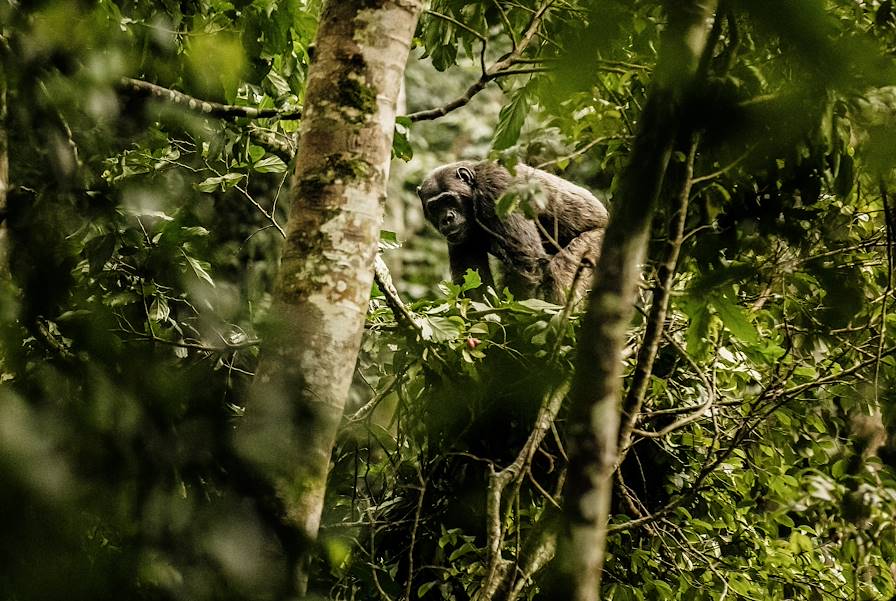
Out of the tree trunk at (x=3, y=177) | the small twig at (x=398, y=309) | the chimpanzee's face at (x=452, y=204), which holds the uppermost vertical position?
the tree trunk at (x=3, y=177)

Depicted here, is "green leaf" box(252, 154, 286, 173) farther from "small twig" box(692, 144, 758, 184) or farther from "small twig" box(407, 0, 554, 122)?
"small twig" box(692, 144, 758, 184)

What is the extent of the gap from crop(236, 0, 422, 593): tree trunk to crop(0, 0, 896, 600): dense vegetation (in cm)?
23

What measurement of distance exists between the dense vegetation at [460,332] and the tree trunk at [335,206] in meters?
0.23

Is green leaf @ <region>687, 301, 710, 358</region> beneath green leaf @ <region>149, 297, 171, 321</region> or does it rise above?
above

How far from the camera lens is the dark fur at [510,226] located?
4.84 meters

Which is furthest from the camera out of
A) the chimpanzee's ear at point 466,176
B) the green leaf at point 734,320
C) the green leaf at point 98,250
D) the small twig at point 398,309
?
the chimpanzee's ear at point 466,176

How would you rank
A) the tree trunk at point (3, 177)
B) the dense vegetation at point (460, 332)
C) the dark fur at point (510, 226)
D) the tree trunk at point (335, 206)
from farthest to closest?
the dark fur at point (510, 226) < the tree trunk at point (335, 206) < the tree trunk at point (3, 177) < the dense vegetation at point (460, 332)

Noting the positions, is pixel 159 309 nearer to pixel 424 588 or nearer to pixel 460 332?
pixel 460 332

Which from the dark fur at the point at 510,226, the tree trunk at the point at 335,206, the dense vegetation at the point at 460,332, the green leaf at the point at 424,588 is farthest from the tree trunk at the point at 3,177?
the dark fur at the point at 510,226

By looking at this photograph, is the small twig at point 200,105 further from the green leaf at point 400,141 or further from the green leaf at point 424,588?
the green leaf at point 424,588

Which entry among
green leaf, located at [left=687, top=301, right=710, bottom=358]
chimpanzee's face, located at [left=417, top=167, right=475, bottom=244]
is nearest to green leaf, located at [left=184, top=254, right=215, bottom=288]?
green leaf, located at [left=687, top=301, right=710, bottom=358]

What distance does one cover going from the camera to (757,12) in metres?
1.01

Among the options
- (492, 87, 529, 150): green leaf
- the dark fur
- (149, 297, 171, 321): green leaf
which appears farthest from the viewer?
the dark fur

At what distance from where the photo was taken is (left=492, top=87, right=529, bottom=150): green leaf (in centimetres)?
293
